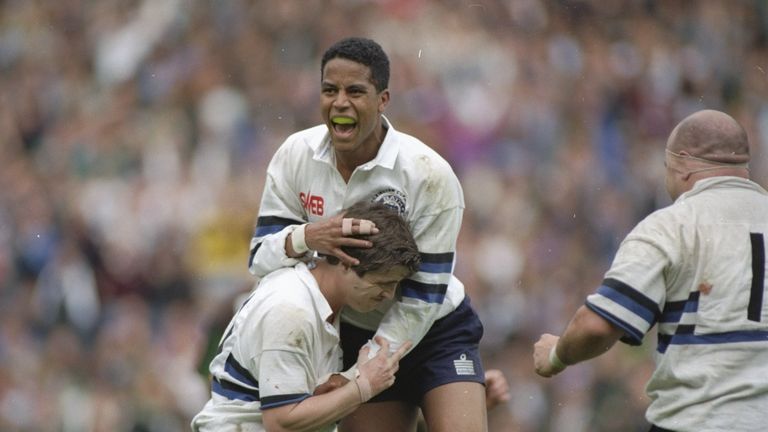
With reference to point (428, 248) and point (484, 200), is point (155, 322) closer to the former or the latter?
point (484, 200)

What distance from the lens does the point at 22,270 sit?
8.44 meters

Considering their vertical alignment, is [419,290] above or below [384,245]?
below

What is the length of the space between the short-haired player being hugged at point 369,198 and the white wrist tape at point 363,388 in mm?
94

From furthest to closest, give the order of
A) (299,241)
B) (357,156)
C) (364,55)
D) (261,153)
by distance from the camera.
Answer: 1. (261,153)
2. (357,156)
3. (364,55)
4. (299,241)

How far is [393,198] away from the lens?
4621 mm

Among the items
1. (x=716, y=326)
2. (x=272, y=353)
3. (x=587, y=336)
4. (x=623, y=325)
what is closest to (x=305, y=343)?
(x=272, y=353)

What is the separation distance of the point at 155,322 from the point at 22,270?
955mm

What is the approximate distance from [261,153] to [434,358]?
3850 mm

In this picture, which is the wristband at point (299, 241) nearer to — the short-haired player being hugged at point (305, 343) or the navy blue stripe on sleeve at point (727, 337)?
the short-haired player being hugged at point (305, 343)

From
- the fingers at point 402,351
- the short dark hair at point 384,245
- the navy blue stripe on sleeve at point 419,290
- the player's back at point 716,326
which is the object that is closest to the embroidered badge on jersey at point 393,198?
the short dark hair at point 384,245

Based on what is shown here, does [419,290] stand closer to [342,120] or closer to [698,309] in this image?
[342,120]

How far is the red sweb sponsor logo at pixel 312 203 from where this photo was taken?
4699mm

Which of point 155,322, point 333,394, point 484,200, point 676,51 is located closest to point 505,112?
point 484,200

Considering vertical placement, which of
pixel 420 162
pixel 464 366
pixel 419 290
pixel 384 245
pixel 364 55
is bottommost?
pixel 464 366
